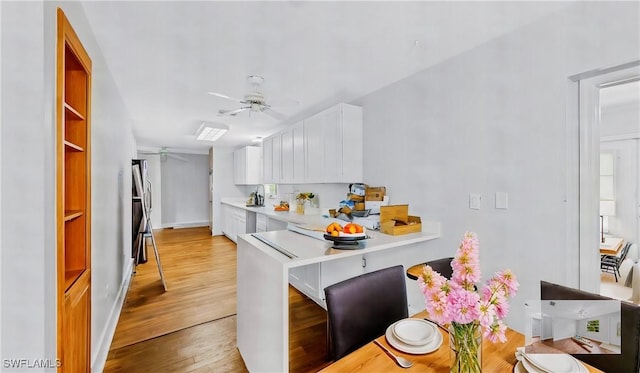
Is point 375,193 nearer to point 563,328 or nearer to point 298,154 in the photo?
point 298,154

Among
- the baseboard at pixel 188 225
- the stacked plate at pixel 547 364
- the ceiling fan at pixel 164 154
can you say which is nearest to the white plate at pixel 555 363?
the stacked plate at pixel 547 364

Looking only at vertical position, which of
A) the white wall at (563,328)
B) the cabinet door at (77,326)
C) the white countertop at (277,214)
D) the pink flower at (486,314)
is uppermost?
the pink flower at (486,314)

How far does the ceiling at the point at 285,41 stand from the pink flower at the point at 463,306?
1.52 m

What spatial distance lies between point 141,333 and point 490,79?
355 centimetres

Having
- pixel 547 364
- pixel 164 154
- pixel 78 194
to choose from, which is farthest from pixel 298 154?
pixel 164 154

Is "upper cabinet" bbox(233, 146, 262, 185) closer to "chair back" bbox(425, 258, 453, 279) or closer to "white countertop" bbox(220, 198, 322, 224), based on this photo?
"white countertop" bbox(220, 198, 322, 224)

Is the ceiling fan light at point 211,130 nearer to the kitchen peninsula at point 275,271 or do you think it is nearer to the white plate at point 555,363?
the kitchen peninsula at point 275,271

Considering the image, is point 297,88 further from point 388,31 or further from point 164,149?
point 164,149

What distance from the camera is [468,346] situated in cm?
78

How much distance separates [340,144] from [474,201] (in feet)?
4.82

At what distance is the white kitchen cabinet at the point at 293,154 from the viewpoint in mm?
3674

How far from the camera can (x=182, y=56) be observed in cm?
207

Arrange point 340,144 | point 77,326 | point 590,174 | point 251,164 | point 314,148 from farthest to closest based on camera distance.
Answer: point 251,164
point 314,148
point 340,144
point 590,174
point 77,326

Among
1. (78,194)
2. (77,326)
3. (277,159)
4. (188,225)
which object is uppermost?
(277,159)
